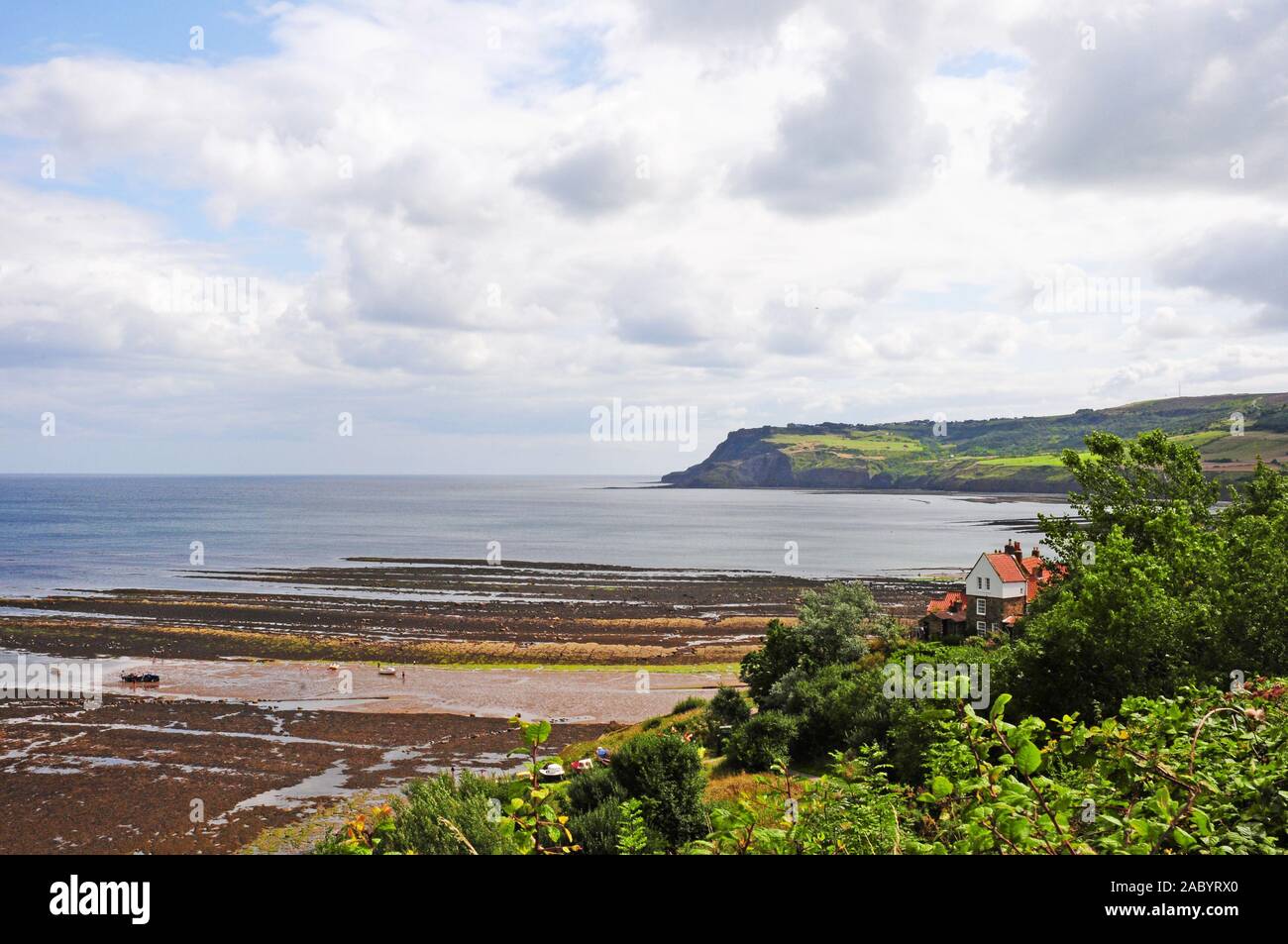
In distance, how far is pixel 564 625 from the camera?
240 ft

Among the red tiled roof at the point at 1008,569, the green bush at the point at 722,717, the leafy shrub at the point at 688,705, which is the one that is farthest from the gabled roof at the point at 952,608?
the green bush at the point at 722,717

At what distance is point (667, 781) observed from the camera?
62.4 feet

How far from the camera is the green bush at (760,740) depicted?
29.8 meters

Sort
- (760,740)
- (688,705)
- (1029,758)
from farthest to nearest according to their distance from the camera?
(688,705) < (760,740) < (1029,758)

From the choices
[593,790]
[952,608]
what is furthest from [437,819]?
[952,608]

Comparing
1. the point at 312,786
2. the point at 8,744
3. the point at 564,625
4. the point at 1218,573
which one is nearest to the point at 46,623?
the point at 8,744

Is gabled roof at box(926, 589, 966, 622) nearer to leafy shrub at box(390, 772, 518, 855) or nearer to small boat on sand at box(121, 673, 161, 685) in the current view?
leafy shrub at box(390, 772, 518, 855)

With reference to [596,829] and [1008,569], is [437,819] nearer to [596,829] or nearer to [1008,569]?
[596,829]

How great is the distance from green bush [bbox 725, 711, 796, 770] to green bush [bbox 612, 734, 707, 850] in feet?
33.4

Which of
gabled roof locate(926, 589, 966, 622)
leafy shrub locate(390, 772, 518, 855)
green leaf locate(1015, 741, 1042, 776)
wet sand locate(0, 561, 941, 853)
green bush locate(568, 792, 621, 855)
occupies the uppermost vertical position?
green leaf locate(1015, 741, 1042, 776)

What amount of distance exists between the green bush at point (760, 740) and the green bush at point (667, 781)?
401 inches

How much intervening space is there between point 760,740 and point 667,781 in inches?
473

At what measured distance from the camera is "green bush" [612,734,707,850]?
727 inches

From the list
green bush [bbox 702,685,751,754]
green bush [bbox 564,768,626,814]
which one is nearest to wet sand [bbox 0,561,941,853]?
green bush [bbox 702,685,751,754]
